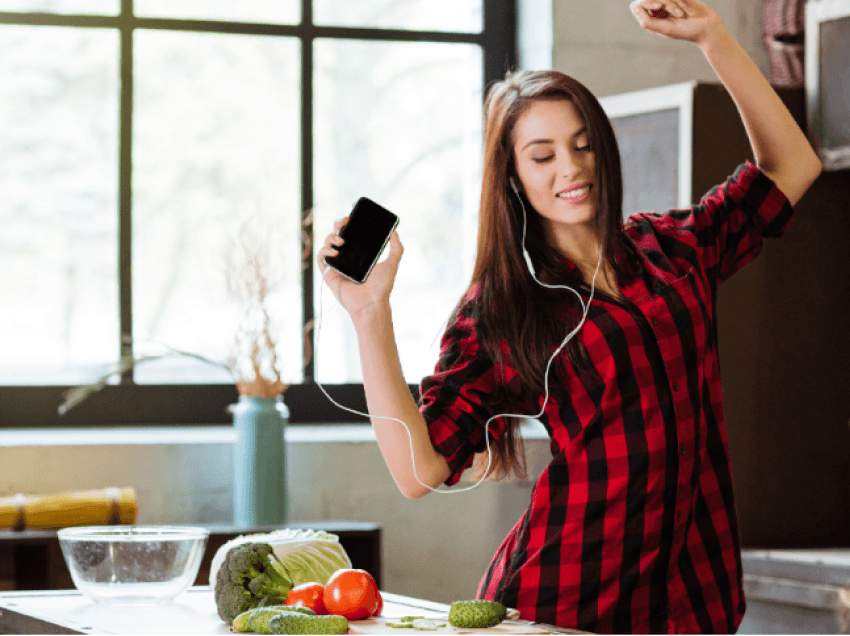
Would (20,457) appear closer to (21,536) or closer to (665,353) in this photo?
(21,536)

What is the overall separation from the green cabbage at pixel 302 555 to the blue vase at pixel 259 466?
44.4 inches

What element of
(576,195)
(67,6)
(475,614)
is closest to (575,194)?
(576,195)

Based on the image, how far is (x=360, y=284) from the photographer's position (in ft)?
4.71

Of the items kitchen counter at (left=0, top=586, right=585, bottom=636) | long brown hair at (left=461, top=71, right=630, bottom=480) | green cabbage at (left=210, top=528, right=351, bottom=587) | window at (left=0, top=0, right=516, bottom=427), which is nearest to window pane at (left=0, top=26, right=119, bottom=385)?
window at (left=0, top=0, right=516, bottom=427)

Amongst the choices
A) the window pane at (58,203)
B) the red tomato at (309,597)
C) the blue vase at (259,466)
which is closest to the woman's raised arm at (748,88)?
the red tomato at (309,597)

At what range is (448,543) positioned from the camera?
10.1 feet

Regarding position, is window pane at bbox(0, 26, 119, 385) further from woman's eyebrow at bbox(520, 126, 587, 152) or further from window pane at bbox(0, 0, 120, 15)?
woman's eyebrow at bbox(520, 126, 587, 152)

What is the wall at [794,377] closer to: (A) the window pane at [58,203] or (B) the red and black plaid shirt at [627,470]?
(B) the red and black plaid shirt at [627,470]

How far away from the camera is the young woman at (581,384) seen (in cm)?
151

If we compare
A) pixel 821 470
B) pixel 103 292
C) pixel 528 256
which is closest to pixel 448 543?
pixel 821 470

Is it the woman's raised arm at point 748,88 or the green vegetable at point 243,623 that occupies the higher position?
the woman's raised arm at point 748,88

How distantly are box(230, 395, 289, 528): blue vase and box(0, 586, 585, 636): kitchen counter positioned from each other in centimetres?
112

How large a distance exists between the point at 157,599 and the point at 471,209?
2.21 m

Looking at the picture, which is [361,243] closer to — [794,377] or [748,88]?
[748,88]
